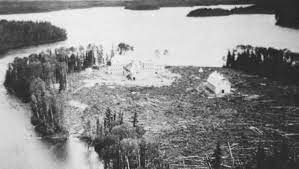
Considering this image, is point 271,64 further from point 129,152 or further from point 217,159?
point 129,152

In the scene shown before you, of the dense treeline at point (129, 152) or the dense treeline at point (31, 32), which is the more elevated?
the dense treeline at point (31, 32)

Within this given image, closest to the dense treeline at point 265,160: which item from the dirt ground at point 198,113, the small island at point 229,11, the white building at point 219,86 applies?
the dirt ground at point 198,113

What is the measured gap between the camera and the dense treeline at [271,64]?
59.3 meters

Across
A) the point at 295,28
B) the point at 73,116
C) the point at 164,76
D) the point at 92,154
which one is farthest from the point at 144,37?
the point at 92,154

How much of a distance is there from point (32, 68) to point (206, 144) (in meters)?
35.3

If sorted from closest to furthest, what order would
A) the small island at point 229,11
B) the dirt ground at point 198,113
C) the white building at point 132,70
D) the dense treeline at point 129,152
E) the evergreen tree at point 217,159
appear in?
the evergreen tree at point 217,159
the dense treeline at point 129,152
the dirt ground at point 198,113
the white building at point 132,70
the small island at point 229,11

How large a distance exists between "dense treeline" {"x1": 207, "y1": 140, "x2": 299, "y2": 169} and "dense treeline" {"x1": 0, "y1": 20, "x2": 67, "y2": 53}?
252 feet

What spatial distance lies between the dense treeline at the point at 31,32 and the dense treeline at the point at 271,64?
173 feet

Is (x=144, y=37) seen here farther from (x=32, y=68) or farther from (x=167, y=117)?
(x=167, y=117)

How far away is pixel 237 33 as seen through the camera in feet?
281

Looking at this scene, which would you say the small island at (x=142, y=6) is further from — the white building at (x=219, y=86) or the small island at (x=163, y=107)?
the white building at (x=219, y=86)

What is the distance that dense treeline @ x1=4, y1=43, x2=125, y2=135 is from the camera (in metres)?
44.0

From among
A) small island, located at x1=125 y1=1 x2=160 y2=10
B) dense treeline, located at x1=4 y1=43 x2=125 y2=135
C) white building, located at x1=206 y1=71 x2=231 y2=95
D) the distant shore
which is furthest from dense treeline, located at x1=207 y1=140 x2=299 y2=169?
small island, located at x1=125 y1=1 x2=160 y2=10

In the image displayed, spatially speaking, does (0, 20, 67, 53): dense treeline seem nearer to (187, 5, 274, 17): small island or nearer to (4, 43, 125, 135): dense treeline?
(4, 43, 125, 135): dense treeline
